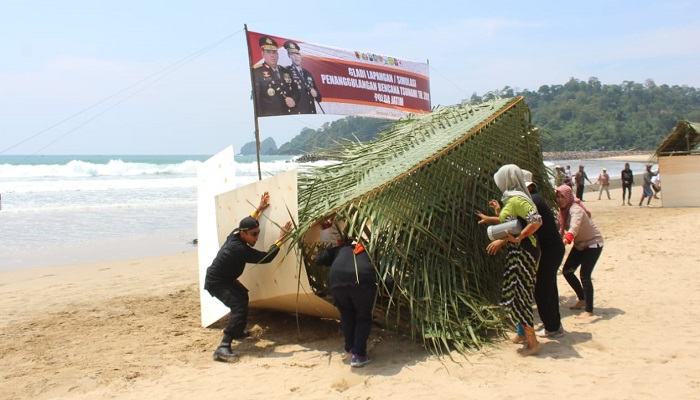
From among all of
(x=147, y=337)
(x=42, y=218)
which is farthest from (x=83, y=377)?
(x=42, y=218)

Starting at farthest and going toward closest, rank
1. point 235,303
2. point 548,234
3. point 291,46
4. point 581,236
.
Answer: point 291,46 < point 581,236 < point 235,303 < point 548,234

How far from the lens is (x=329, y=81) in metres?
11.6

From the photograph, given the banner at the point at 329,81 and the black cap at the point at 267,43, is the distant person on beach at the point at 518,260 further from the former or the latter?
the black cap at the point at 267,43

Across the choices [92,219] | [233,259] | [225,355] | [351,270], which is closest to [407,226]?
[351,270]

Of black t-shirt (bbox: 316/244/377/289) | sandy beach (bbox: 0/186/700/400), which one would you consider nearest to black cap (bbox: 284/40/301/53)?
sandy beach (bbox: 0/186/700/400)

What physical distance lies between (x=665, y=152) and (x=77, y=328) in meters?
→ 15.6

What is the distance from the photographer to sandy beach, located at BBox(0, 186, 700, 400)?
4.32m

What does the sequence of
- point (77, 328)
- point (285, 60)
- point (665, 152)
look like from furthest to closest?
point (665, 152) < point (285, 60) < point (77, 328)

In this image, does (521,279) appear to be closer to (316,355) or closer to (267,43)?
(316,355)

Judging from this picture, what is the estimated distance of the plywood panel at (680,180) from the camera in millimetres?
15910

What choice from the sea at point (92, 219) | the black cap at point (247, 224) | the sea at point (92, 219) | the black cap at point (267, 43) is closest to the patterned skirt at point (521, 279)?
the black cap at point (247, 224)

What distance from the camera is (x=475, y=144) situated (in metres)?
5.88

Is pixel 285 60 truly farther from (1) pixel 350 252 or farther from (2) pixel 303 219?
(1) pixel 350 252

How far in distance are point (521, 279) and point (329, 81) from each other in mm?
7588
